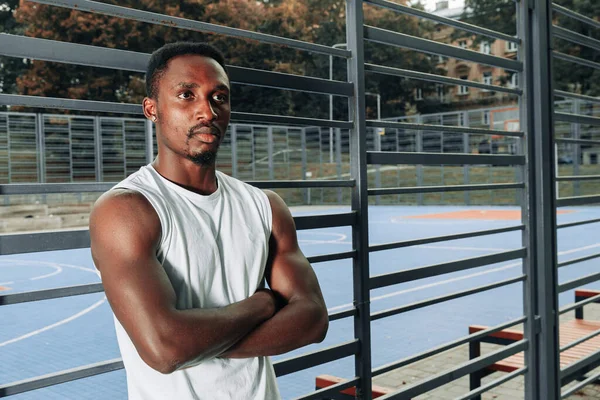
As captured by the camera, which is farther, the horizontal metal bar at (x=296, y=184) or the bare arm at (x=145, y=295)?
the horizontal metal bar at (x=296, y=184)

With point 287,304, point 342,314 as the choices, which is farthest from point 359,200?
point 287,304

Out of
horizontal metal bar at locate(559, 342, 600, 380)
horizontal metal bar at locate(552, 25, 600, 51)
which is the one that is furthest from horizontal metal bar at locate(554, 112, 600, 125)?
horizontal metal bar at locate(559, 342, 600, 380)

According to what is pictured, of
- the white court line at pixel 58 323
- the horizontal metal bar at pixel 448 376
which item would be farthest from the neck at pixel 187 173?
the white court line at pixel 58 323

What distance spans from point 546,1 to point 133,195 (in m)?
3.28

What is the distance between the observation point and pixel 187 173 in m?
1.91

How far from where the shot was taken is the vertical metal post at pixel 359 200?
9.58ft

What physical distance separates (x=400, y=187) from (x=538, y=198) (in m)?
1.00

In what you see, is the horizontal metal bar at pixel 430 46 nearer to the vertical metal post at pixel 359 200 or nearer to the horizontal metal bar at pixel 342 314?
the vertical metal post at pixel 359 200

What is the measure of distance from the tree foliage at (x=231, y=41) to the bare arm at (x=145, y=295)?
87.8 ft

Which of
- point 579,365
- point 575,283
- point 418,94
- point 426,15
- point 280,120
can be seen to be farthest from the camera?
point 418,94

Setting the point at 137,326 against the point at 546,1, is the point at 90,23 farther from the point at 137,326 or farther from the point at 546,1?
the point at 137,326

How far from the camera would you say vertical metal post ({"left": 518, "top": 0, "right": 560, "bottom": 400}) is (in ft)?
13.5

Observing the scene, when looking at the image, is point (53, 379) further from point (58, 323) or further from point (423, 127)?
point (58, 323)

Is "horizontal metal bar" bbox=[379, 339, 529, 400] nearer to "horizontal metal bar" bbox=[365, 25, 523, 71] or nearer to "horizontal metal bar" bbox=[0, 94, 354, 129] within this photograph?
"horizontal metal bar" bbox=[0, 94, 354, 129]
